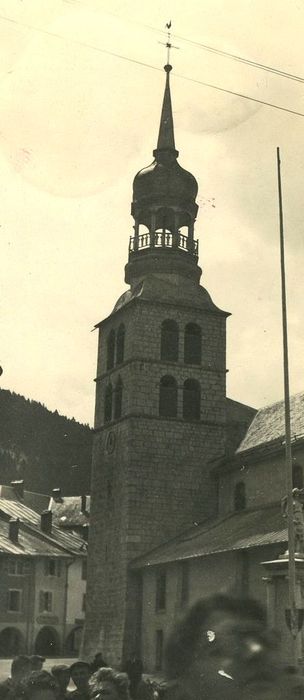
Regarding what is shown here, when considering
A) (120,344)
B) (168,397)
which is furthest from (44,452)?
(168,397)

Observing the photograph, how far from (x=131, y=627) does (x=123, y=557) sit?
2837 mm

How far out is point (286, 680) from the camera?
3.24m

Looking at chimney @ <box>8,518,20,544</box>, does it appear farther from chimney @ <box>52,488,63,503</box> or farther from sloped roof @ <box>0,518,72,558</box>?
chimney @ <box>52,488,63,503</box>

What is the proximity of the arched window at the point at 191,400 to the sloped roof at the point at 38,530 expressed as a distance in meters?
21.1

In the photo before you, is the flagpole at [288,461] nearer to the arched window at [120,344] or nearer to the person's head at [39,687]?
the person's head at [39,687]

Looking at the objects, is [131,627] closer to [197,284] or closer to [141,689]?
[197,284]

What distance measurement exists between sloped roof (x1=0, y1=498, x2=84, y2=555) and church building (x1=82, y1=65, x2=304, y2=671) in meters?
19.1

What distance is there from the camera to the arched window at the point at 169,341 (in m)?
42.6

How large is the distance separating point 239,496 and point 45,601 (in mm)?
22322

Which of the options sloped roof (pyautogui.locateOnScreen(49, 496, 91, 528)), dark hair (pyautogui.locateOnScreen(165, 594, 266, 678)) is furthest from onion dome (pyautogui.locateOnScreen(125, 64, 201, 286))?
dark hair (pyautogui.locateOnScreen(165, 594, 266, 678))

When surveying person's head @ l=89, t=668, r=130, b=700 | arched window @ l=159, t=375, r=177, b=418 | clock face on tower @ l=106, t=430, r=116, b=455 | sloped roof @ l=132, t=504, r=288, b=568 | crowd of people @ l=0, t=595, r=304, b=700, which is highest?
arched window @ l=159, t=375, r=177, b=418

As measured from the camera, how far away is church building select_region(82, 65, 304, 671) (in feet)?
123

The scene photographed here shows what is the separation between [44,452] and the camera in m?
82.0

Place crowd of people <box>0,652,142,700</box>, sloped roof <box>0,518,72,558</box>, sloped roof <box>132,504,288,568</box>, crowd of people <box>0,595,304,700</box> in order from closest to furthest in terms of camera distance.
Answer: crowd of people <box>0,595,304,700</box>, crowd of people <box>0,652,142,700</box>, sloped roof <box>132,504,288,568</box>, sloped roof <box>0,518,72,558</box>
